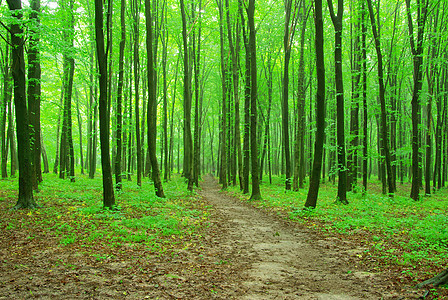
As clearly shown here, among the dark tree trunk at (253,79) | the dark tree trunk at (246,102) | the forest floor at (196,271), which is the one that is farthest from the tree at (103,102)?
the dark tree trunk at (246,102)

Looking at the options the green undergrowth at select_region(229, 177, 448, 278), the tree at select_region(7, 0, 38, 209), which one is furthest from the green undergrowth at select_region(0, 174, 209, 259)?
the green undergrowth at select_region(229, 177, 448, 278)

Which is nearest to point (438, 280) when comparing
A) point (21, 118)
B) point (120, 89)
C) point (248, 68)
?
point (21, 118)

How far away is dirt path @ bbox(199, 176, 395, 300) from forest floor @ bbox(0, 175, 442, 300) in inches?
0.6

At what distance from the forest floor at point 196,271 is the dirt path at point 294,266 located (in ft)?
0.05

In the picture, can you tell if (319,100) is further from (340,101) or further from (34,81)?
(34,81)

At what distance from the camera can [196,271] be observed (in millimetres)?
4602

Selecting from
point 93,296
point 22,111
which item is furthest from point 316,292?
point 22,111

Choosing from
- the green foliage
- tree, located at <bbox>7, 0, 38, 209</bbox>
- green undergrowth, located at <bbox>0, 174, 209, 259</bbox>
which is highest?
tree, located at <bbox>7, 0, 38, 209</bbox>

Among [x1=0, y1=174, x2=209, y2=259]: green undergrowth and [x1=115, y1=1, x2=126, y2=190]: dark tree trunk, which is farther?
[x1=115, y1=1, x2=126, y2=190]: dark tree trunk

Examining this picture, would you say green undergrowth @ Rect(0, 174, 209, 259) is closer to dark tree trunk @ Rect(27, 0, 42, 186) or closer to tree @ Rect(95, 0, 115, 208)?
tree @ Rect(95, 0, 115, 208)

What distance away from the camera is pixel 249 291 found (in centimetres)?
392

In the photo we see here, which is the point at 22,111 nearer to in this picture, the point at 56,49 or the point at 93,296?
the point at 56,49

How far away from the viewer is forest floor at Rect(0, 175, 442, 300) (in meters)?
3.74

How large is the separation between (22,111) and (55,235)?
14.4 feet
